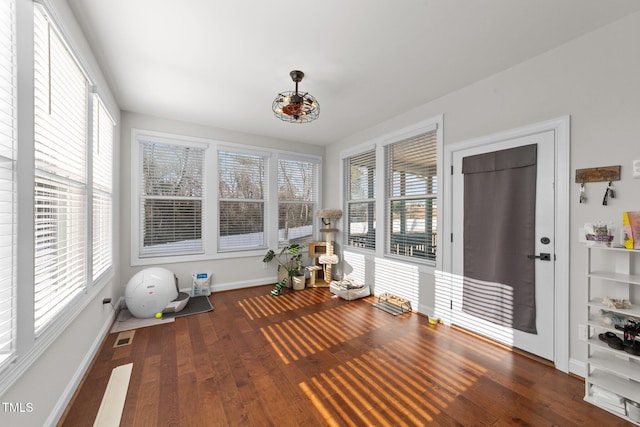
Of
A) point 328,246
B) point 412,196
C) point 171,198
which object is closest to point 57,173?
point 171,198

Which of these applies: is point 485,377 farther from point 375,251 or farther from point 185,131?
point 185,131

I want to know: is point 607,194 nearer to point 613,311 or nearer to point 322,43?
point 613,311

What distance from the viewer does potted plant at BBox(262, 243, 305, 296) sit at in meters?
4.39

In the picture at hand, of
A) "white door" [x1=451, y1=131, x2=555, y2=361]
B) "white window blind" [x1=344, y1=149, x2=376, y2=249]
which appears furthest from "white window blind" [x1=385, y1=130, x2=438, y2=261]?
"white door" [x1=451, y1=131, x2=555, y2=361]

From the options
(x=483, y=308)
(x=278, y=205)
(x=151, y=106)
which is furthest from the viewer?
(x=278, y=205)

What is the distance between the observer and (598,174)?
6.34 ft

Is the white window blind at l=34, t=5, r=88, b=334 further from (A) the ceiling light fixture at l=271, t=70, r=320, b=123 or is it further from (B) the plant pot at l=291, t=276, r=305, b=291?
(B) the plant pot at l=291, t=276, r=305, b=291

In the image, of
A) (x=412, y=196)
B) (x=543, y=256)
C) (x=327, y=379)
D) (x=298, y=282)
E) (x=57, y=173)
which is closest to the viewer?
(x=57, y=173)

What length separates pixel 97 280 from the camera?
2.42m

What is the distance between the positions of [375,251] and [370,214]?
65 centimetres

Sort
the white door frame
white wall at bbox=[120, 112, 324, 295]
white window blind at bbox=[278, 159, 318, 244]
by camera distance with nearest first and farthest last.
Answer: the white door frame
white wall at bbox=[120, 112, 324, 295]
white window blind at bbox=[278, 159, 318, 244]

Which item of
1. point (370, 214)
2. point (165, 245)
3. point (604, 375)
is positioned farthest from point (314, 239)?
point (604, 375)

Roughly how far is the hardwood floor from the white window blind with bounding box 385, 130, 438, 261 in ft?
3.53

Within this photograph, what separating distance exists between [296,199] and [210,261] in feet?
6.29
